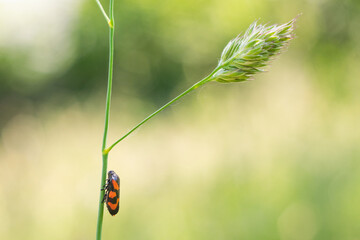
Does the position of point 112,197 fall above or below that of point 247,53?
below

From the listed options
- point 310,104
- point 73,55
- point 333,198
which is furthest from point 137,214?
point 73,55

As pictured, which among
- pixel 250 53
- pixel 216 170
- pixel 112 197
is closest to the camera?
pixel 250 53

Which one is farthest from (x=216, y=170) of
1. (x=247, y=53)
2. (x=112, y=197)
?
(x=247, y=53)

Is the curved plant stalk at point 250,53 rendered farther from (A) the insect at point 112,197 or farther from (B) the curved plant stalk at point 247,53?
(A) the insect at point 112,197

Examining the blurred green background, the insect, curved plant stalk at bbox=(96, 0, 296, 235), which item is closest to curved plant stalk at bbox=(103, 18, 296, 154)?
curved plant stalk at bbox=(96, 0, 296, 235)

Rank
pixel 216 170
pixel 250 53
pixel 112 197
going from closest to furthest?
pixel 250 53 < pixel 112 197 < pixel 216 170

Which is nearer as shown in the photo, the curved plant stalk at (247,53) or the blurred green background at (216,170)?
the curved plant stalk at (247,53)

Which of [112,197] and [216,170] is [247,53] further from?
[216,170]

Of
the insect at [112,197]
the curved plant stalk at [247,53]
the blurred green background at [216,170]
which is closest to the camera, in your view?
the curved plant stalk at [247,53]

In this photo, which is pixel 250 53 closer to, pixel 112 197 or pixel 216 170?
pixel 112 197

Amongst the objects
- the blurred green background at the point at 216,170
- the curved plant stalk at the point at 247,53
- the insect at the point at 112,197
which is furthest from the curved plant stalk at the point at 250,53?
the blurred green background at the point at 216,170

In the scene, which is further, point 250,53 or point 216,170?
point 216,170
